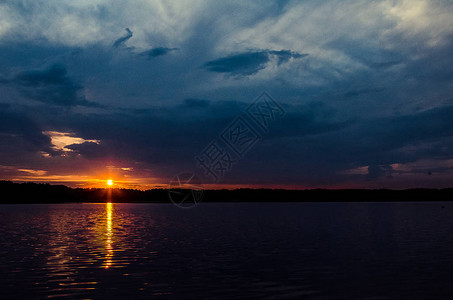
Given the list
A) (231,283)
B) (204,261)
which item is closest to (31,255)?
(204,261)

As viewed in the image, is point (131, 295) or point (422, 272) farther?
point (422, 272)

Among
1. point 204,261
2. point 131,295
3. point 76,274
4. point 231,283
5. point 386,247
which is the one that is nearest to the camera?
point 131,295

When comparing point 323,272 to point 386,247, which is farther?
point 386,247

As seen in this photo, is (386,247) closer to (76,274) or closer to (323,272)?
(323,272)

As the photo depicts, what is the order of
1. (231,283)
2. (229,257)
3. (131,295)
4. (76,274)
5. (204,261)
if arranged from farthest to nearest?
1. (229,257)
2. (204,261)
3. (76,274)
4. (231,283)
5. (131,295)

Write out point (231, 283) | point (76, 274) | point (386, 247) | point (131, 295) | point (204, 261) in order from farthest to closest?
point (386, 247), point (204, 261), point (76, 274), point (231, 283), point (131, 295)

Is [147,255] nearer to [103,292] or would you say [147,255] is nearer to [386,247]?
[103,292]

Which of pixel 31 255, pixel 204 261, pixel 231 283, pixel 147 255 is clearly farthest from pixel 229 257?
pixel 31 255

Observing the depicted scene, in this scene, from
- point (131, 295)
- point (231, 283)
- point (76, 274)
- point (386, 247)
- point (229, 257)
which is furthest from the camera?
point (386, 247)

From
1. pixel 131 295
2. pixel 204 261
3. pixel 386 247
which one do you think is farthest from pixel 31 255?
pixel 386 247

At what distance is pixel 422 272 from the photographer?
29344 millimetres

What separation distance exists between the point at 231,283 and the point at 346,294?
706 cm

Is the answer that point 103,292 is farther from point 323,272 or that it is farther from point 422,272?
point 422,272

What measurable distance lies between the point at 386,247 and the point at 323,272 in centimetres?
1774
